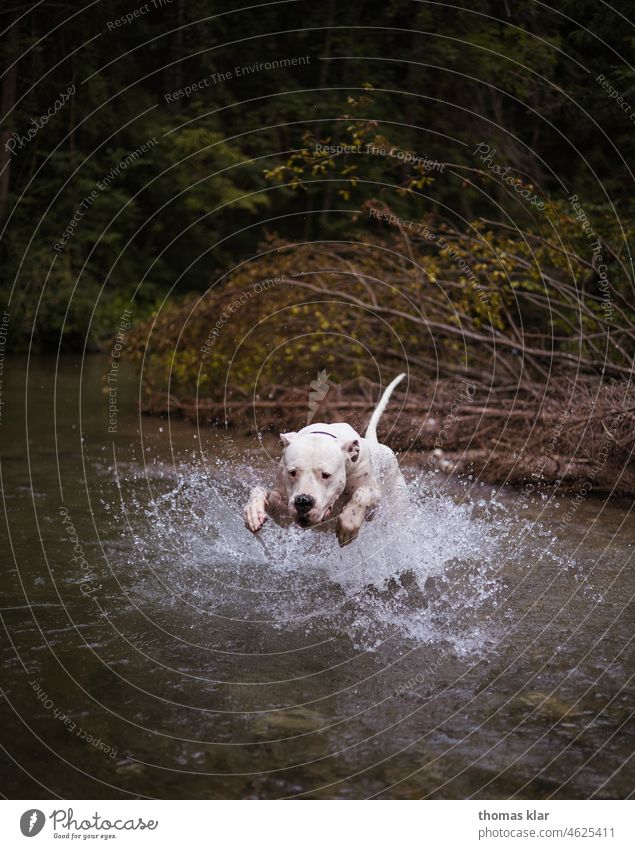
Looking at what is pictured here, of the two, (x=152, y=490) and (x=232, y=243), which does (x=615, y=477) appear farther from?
(x=232, y=243)

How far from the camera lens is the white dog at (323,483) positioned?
16.9 feet

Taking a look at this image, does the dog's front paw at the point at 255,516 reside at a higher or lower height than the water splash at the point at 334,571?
higher

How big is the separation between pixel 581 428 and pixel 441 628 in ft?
13.3

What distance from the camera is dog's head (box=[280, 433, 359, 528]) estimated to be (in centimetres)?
506

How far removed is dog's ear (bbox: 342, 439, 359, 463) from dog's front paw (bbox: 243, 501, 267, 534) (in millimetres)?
595

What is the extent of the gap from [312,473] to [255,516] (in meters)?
0.43

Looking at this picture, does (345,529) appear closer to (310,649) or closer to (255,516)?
(255,516)

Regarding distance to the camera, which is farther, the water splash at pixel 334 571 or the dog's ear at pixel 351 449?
the dog's ear at pixel 351 449
